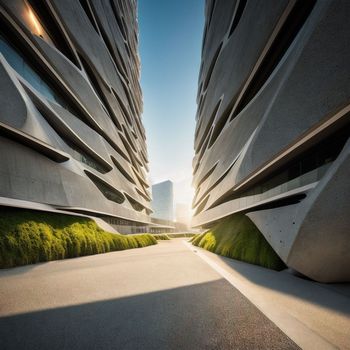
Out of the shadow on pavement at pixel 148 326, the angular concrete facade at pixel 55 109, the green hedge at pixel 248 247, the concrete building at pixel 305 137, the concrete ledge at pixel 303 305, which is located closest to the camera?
the shadow on pavement at pixel 148 326

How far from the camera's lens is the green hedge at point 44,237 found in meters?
7.06

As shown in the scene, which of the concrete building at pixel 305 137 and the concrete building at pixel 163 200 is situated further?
the concrete building at pixel 163 200

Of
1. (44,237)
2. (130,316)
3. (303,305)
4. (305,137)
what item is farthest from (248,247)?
(44,237)

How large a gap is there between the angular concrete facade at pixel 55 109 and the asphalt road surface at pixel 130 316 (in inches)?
245

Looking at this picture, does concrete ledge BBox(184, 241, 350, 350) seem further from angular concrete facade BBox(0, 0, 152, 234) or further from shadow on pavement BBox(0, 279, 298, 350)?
angular concrete facade BBox(0, 0, 152, 234)

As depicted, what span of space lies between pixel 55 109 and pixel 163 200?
574 feet

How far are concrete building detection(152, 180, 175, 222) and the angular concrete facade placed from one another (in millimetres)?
160719

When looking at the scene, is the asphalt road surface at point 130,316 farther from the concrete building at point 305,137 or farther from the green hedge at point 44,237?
the concrete building at point 305,137

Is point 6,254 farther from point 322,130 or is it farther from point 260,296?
point 322,130

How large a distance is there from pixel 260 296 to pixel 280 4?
1204 cm

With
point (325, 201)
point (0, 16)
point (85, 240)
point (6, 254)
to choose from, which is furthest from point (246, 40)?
point (6, 254)

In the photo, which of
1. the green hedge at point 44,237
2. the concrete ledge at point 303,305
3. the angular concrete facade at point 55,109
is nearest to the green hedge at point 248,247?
the concrete ledge at point 303,305

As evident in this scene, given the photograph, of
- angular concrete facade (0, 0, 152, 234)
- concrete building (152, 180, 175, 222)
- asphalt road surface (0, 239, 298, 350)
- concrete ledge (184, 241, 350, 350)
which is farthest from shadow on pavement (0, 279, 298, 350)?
concrete building (152, 180, 175, 222)

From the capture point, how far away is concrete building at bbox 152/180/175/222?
18100 centimetres
